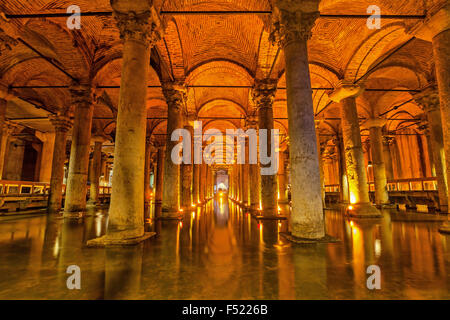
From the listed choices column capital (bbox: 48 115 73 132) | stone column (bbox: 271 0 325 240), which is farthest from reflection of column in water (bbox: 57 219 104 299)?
column capital (bbox: 48 115 73 132)

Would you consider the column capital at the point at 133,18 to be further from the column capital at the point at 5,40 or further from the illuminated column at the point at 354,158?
the illuminated column at the point at 354,158

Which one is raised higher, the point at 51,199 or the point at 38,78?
the point at 38,78

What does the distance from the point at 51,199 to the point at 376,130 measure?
2086 centimetres

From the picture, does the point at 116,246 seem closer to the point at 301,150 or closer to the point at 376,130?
the point at 301,150

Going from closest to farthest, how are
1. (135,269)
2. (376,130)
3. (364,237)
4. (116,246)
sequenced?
1. (135,269)
2. (116,246)
3. (364,237)
4. (376,130)

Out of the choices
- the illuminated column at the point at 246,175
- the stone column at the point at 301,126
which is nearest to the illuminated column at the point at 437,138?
the stone column at the point at 301,126

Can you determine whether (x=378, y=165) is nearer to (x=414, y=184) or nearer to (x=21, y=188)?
(x=414, y=184)

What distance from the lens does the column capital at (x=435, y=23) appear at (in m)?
5.86

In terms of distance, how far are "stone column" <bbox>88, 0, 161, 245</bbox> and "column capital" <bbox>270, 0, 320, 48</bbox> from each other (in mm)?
3426

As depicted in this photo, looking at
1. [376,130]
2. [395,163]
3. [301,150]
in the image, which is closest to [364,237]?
[301,150]

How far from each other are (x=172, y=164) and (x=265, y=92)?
5.35 metres

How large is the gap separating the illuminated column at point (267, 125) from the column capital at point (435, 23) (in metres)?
5.06

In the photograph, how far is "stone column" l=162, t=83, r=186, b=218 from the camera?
898cm

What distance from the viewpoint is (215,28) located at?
984cm
